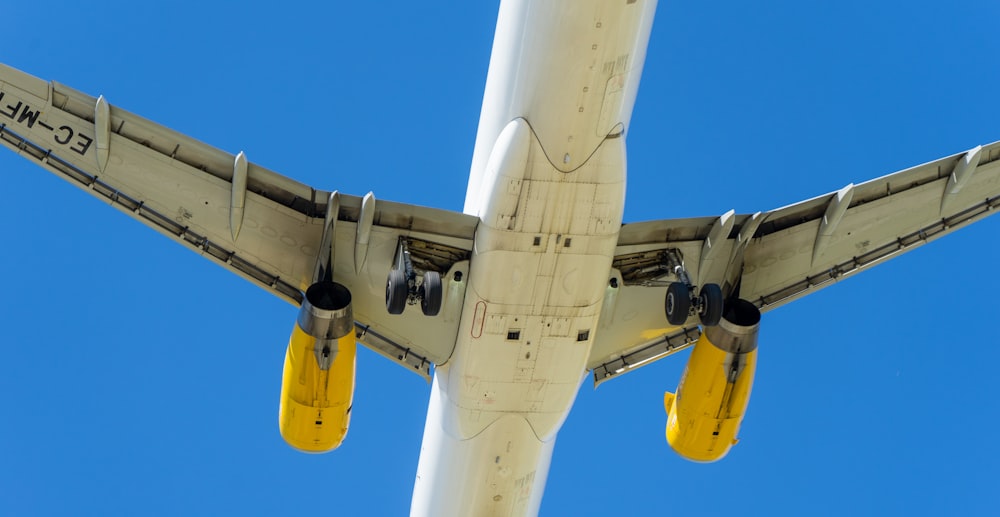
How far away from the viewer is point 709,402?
117 ft

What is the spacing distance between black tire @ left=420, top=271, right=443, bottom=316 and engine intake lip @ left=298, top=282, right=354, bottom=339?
8.72 feet

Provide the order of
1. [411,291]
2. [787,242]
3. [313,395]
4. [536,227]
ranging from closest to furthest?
[536,227] < [411,291] < [313,395] < [787,242]

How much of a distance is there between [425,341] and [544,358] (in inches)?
122

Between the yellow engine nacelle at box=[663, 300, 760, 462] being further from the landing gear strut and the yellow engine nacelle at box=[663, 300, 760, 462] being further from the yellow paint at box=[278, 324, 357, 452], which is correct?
the yellow paint at box=[278, 324, 357, 452]

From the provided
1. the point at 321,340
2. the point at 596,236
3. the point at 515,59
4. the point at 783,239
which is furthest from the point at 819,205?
the point at 321,340

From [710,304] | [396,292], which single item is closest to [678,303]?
[710,304]

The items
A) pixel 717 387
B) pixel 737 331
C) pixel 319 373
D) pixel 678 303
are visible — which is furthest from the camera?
pixel 717 387

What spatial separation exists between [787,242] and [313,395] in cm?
1079

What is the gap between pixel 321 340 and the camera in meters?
33.9

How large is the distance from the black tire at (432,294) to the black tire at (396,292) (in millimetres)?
402

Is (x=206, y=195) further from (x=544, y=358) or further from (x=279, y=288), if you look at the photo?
(x=544, y=358)

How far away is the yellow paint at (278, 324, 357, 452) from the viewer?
112 feet

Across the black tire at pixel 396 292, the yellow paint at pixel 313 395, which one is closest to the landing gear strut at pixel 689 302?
the black tire at pixel 396 292

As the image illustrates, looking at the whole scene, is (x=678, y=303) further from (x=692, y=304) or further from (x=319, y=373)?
(x=319, y=373)
